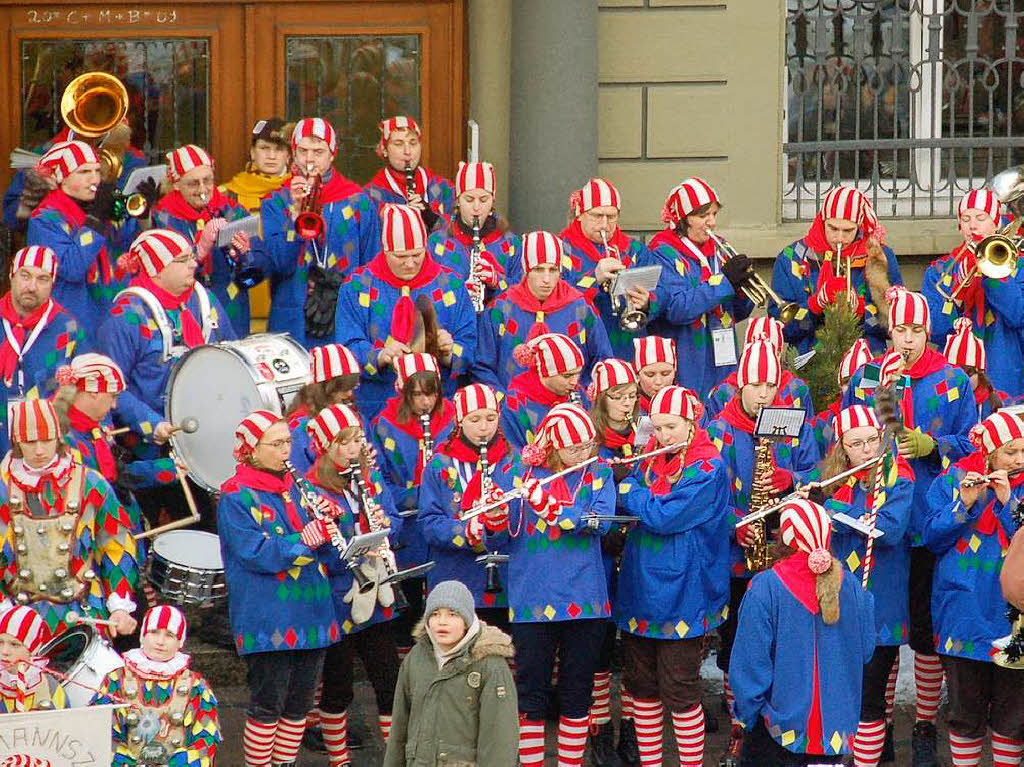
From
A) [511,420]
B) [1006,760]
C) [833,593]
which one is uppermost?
Answer: [511,420]

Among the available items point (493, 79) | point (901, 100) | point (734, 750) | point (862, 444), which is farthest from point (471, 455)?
point (901, 100)

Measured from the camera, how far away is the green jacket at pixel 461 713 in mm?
7371

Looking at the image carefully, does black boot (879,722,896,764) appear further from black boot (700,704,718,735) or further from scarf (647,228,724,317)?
scarf (647,228,724,317)

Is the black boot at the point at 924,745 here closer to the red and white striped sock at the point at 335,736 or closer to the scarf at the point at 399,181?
the red and white striped sock at the point at 335,736

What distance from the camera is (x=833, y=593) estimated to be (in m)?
7.74

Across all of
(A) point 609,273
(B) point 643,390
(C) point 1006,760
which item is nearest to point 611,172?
(A) point 609,273

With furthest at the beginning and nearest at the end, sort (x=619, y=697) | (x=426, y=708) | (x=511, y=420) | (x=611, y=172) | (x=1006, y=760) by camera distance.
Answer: (x=611, y=172)
(x=619, y=697)
(x=511, y=420)
(x=1006, y=760)
(x=426, y=708)

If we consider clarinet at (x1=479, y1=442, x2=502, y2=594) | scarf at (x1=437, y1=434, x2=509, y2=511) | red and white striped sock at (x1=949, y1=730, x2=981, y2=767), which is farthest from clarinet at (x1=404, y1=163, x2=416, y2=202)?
red and white striped sock at (x1=949, y1=730, x2=981, y2=767)

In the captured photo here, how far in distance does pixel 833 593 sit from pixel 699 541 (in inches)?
39.1

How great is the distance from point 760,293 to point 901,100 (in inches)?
115

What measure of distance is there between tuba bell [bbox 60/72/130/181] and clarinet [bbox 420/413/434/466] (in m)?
2.94

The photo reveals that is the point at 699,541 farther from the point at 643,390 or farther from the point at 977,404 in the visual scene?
the point at 977,404

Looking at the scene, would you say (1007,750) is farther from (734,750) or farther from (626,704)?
(626,704)

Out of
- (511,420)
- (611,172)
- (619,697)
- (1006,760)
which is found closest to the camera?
(1006,760)
